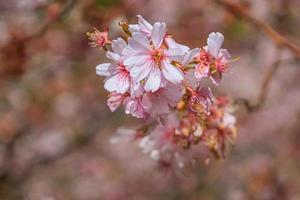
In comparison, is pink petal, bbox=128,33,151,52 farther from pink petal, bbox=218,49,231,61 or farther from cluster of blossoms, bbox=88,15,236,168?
pink petal, bbox=218,49,231,61

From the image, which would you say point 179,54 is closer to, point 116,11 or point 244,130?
point 116,11

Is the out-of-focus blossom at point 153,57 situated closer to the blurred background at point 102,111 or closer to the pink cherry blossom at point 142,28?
the pink cherry blossom at point 142,28

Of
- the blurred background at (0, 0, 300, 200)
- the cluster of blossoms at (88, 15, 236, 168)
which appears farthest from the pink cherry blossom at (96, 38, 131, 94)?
the blurred background at (0, 0, 300, 200)

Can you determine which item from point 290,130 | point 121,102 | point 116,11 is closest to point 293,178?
point 290,130

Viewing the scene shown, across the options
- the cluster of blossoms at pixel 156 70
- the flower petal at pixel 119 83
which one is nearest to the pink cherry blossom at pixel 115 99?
the cluster of blossoms at pixel 156 70

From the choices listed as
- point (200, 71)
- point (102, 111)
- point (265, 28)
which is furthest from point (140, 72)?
point (102, 111)
